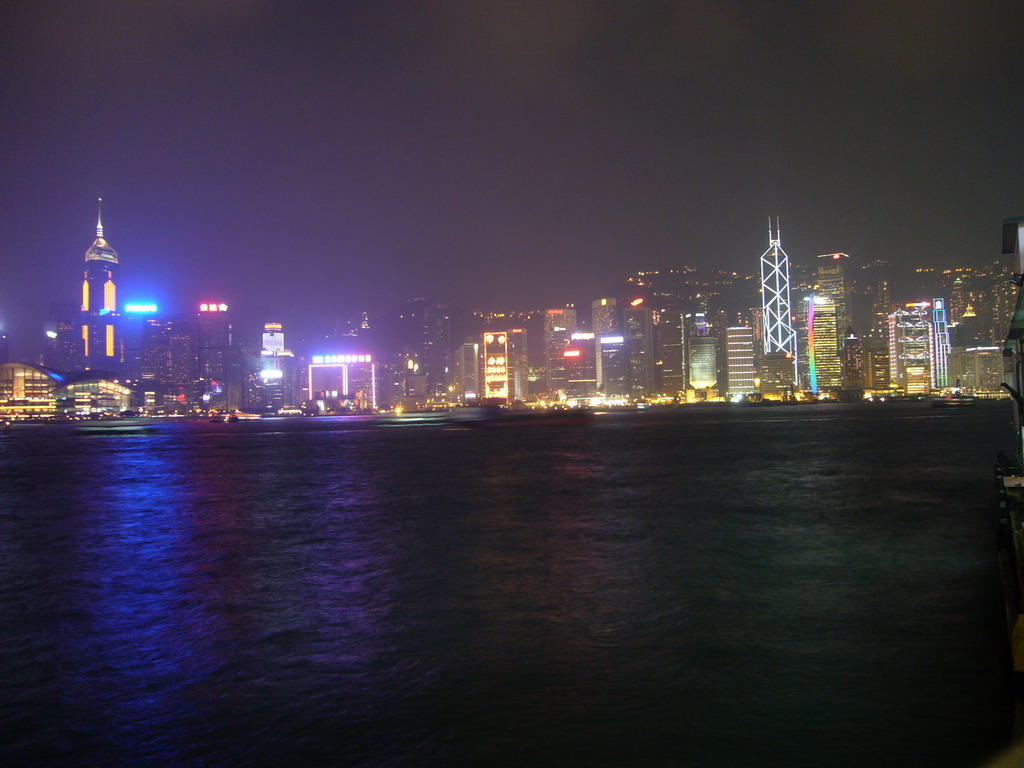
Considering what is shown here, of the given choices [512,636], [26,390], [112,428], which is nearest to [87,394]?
[26,390]

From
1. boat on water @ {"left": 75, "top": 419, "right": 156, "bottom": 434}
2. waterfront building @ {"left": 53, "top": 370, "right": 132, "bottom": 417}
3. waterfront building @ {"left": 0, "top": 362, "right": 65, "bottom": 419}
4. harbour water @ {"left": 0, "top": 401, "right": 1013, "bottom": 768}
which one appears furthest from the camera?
waterfront building @ {"left": 53, "top": 370, "right": 132, "bottom": 417}

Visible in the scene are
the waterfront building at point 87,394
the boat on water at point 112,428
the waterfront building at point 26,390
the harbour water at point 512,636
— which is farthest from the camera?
the waterfront building at point 87,394

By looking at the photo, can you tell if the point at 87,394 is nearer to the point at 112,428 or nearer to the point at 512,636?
the point at 112,428

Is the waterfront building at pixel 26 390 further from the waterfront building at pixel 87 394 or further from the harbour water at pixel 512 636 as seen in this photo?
the harbour water at pixel 512 636

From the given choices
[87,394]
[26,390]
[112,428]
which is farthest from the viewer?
[87,394]

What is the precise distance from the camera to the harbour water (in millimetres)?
5629

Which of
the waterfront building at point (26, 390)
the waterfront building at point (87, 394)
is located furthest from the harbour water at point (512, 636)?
the waterfront building at point (87, 394)

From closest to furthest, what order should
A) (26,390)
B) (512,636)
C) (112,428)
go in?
(512,636) → (112,428) → (26,390)

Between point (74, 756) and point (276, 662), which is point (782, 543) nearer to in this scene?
point (276, 662)

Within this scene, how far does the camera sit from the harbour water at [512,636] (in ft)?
18.5

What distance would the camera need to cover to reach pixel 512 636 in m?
8.35

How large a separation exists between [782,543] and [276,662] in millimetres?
10019

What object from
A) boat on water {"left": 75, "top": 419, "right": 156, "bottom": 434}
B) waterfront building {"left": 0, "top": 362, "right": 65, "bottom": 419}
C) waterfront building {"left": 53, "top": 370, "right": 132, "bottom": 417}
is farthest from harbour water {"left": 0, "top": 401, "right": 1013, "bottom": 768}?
waterfront building {"left": 53, "top": 370, "right": 132, "bottom": 417}

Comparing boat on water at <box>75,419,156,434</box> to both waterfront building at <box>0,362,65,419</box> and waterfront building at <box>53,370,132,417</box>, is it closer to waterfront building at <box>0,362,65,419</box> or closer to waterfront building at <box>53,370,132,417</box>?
waterfront building at <box>53,370,132,417</box>
